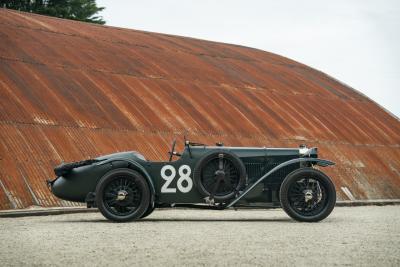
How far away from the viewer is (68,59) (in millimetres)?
20109

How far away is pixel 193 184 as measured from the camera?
1177cm

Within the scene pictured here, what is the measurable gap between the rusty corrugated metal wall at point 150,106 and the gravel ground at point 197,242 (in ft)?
10.3

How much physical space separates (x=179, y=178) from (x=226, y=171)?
0.77 meters

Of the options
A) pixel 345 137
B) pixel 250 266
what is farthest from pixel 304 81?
pixel 250 266

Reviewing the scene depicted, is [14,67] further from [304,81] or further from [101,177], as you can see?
[304,81]

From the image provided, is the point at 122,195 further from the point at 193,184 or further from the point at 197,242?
the point at 197,242

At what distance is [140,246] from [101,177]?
3.76 metres

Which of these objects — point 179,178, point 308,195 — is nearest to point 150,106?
point 179,178

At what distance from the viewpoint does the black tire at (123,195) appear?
37.3ft

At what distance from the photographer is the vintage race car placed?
37.8 ft

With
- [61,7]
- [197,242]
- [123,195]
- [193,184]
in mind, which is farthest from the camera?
[61,7]

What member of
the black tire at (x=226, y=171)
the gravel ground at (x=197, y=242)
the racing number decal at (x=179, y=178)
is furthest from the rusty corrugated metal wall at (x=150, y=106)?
the black tire at (x=226, y=171)

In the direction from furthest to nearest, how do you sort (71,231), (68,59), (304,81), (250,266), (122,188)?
(304,81), (68,59), (122,188), (71,231), (250,266)

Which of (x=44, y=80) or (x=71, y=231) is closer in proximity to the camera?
(x=71, y=231)
